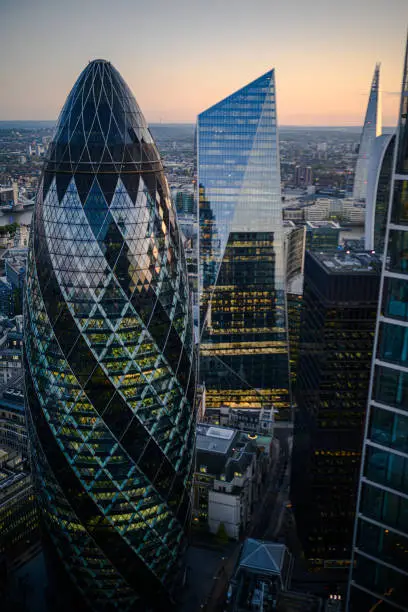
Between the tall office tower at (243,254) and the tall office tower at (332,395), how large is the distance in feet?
94.2

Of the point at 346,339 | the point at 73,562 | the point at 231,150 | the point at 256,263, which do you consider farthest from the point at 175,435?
the point at 231,150

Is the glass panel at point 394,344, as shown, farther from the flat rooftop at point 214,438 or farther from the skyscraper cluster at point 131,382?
the flat rooftop at point 214,438

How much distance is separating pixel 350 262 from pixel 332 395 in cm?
1273

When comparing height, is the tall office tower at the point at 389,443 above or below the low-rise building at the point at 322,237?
above

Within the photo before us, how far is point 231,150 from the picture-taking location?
87562 mm

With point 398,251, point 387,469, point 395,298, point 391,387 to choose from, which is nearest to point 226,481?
point 387,469

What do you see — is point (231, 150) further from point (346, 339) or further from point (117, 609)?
point (117, 609)

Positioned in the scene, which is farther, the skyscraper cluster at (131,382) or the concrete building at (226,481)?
the concrete building at (226,481)

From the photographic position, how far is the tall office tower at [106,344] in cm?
3797

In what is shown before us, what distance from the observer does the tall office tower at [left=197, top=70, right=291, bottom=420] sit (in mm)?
Result: 86562

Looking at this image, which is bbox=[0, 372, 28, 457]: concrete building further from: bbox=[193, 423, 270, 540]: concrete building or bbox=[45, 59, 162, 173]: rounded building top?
bbox=[45, 59, 162, 173]: rounded building top

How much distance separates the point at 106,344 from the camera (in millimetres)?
38906

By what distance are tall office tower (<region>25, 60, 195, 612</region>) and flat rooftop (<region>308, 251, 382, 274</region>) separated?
53.7 feet

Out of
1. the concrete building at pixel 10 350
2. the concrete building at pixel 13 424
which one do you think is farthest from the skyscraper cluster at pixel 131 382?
the concrete building at pixel 10 350
